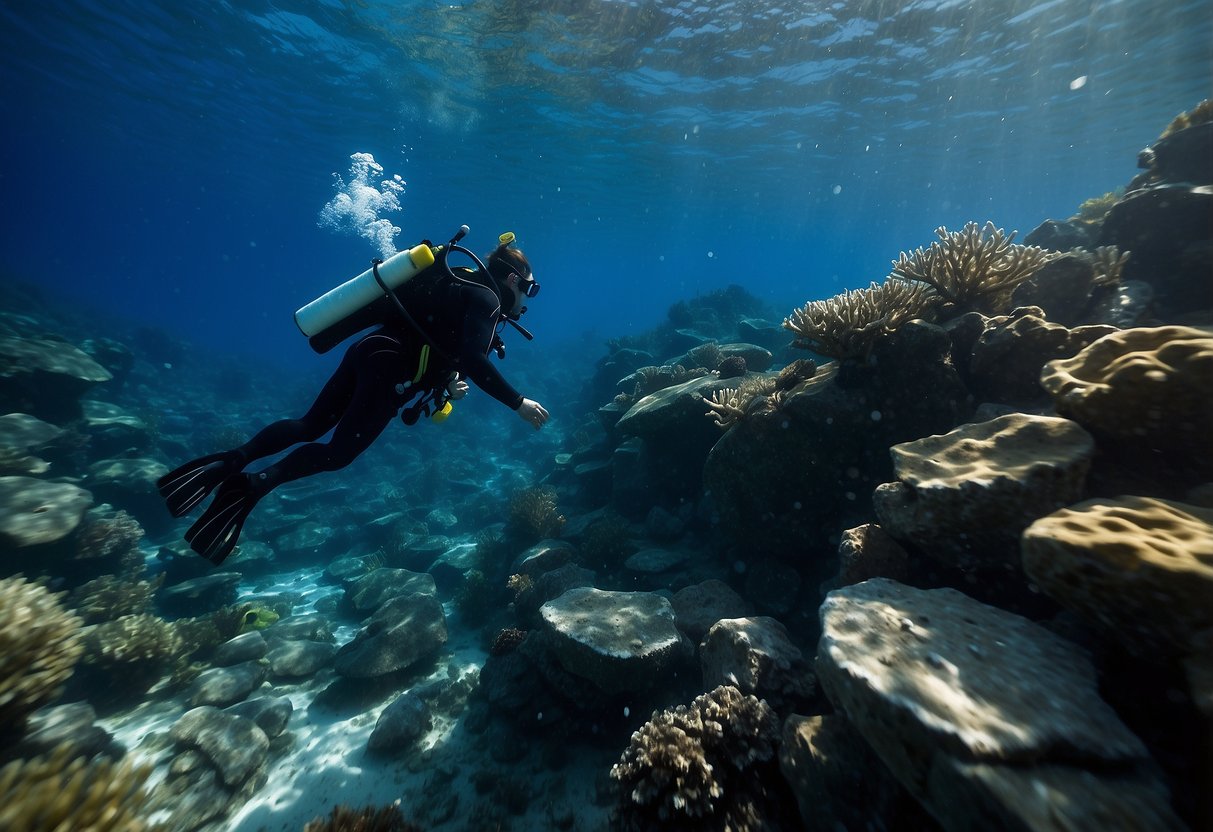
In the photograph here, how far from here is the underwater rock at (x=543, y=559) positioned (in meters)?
8.82

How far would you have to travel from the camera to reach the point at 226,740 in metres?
5.76

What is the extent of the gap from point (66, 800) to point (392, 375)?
3.69 meters

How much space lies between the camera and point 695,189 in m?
42.2

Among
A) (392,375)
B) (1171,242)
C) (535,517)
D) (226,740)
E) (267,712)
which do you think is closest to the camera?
(392,375)

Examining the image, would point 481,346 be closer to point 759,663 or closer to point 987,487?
point 759,663

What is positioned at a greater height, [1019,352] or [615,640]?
[1019,352]

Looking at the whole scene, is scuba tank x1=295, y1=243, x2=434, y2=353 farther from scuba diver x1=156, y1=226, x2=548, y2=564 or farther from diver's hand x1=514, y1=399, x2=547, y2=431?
diver's hand x1=514, y1=399, x2=547, y2=431

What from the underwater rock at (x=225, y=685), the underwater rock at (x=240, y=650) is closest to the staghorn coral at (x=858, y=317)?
the underwater rock at (x=225, y=685)

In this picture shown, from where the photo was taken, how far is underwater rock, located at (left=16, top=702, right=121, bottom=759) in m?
4.79

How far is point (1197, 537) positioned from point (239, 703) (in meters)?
10.3

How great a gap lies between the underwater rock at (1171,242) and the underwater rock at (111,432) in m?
23.2

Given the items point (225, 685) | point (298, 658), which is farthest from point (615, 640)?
point (225, 685)

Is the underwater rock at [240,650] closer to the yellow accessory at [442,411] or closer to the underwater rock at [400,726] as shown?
the underwater rock at [400,726]

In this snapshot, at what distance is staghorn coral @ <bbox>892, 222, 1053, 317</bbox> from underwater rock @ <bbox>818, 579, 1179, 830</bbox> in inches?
171
